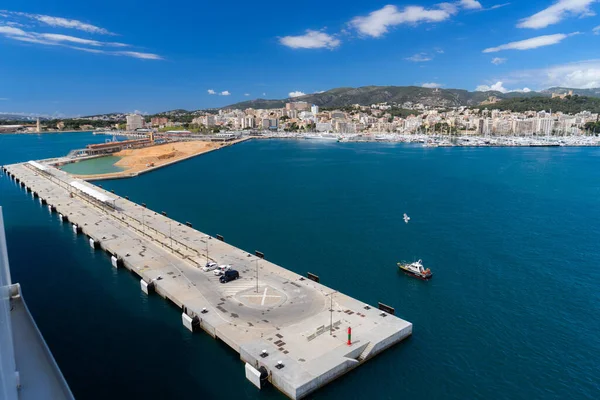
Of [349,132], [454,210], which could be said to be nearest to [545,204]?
[454,210]

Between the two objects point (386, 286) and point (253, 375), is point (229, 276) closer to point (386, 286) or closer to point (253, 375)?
point (253, 375)

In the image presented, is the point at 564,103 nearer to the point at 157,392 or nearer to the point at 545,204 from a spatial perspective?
the point at 545,204

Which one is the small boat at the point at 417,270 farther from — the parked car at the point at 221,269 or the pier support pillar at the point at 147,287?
the pier support pillar at the point at 147,287

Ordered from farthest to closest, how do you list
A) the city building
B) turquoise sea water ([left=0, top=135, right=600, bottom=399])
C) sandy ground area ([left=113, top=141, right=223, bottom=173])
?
the city building < sandy ground area ([left=113, top=141, right=223, bottom=173]) < turquoise sea water ([left=0, top=135, right=600, bottom=399])

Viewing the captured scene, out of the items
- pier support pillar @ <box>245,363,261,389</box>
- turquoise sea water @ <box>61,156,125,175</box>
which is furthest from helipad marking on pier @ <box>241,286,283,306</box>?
turquoise sea water @ <box>61,156,125,175</box>

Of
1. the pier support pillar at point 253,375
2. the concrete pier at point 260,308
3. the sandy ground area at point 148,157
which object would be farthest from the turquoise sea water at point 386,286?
the sandy ground area at point 148,157

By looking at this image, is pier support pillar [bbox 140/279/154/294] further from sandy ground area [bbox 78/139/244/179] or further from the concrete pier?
sandy ground area [bbox 78/139/244/179]
